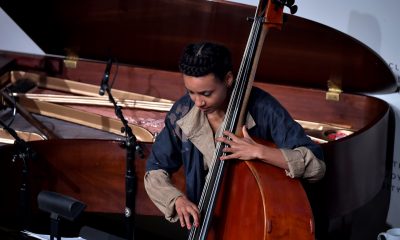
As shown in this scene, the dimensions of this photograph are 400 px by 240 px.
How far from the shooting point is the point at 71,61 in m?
3.91

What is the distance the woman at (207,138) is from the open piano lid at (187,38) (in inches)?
39.5

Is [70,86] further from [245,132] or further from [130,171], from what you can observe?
[245,132]

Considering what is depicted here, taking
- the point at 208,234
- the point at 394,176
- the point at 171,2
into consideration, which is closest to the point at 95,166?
the point at 171,2

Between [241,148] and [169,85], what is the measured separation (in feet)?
5.77

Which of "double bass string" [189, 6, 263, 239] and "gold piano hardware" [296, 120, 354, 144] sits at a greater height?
"double bass string" [189, 6, 263, 239]

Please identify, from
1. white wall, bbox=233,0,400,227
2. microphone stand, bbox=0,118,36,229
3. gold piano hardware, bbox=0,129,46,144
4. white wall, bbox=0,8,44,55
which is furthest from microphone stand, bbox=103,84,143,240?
white wall, bbox=0,8,44,55

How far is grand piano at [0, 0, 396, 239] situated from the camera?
3.07m

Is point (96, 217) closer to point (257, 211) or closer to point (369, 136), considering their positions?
point (369, 136)

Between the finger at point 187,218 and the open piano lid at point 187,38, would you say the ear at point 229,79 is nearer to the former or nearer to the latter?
the finger at point 187,218

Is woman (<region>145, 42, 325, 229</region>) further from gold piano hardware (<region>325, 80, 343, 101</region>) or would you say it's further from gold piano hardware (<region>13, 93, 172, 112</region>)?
gold piano hardware (<region>13, 93, 172, 112</region>)

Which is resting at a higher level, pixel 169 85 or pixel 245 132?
pixel 245 132

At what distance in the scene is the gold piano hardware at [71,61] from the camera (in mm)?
3908

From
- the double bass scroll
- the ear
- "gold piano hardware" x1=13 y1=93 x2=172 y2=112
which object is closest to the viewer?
the double bass scroll

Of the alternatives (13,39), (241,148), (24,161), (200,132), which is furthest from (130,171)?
(13,39)
